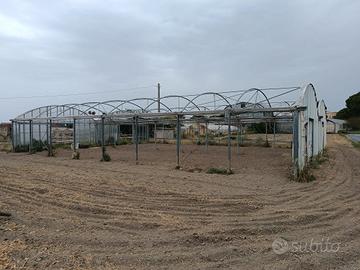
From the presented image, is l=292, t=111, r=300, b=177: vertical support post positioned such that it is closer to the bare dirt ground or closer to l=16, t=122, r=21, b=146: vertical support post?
the bare dirt ground

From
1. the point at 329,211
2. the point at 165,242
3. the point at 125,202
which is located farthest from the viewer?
the point at 125,202

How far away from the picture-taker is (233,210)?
283 inches

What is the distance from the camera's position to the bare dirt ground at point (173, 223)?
4551 millimetres

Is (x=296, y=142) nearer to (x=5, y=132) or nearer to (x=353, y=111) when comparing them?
(x=5, y=132)

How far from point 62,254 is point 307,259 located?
3.05m

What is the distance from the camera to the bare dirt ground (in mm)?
4551

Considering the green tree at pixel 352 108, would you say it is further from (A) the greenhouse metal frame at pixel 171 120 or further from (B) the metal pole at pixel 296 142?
(B) the metal pole at pixel 296 142

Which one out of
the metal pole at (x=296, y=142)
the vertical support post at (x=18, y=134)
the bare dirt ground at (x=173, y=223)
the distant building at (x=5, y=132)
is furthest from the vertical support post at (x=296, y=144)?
the distant building at (x=5, y=132)

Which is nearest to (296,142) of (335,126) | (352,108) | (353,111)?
(335,126)

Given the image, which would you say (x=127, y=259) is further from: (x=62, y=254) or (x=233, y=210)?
(x=233, y=210)

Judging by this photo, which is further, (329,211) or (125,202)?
(125,202)

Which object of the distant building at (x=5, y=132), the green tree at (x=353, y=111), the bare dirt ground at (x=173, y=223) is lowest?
the bare dirt ground at (x=173, y=223)

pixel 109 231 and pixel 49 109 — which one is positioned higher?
pixel 49 109

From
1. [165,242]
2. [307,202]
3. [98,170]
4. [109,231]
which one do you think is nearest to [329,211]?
[307,202]
